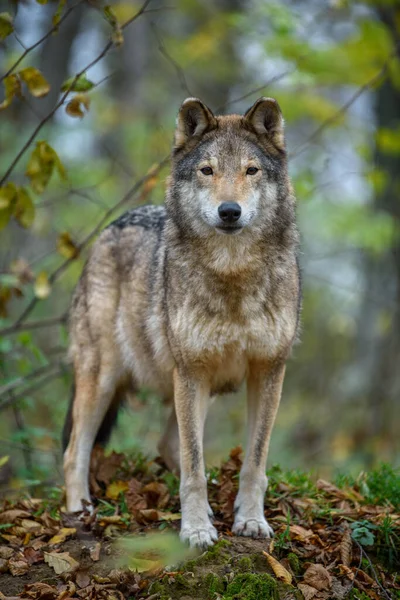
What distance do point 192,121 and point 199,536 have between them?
9.59 feet

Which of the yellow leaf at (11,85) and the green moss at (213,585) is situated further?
the yellow leaf at (11,85)

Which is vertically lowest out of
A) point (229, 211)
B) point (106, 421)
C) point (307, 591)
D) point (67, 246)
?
point (307, 591)

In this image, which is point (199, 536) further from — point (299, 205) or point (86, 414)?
point (299, 205)

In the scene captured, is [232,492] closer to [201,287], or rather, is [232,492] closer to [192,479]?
[192,479]

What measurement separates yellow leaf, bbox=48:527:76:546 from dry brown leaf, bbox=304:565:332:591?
1.63 m

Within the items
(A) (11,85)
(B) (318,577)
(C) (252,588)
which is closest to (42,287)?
(A) (11,85)

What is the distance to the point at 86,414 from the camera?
240 inches

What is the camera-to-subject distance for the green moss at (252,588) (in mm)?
4160

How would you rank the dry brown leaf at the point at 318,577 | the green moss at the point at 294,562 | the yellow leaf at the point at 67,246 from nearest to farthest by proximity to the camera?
1. the dry brown leaf at the point at 318,577
2. the green moss at the point at 294,562
3. the yellow leaf at the point at 67,246

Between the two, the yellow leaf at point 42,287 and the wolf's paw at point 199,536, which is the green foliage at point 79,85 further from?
the wolf's paw at point 199,536

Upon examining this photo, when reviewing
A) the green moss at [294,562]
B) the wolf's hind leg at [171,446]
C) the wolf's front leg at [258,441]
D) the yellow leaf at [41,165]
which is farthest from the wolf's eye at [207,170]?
the green moss at [294,562]

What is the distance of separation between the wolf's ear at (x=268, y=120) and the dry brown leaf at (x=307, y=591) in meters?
3.00

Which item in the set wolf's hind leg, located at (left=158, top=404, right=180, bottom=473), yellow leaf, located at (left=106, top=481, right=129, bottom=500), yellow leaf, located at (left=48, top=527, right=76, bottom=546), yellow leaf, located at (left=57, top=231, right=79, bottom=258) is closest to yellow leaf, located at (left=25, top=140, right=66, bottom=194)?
yellow leaf, located at (left=57, top=231, right=79, bottom=258)

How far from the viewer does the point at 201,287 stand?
4.95m
